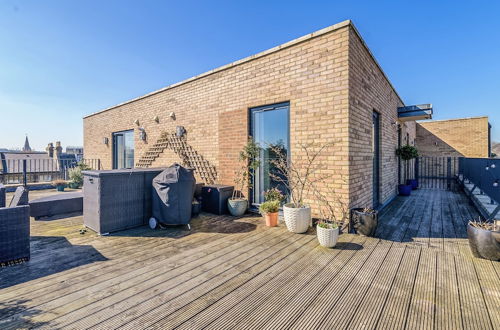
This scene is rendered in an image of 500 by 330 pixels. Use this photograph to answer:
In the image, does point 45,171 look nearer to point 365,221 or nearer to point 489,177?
point 365,221

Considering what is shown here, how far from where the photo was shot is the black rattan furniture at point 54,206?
4.52 metres

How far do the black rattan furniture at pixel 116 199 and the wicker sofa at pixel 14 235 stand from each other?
1004 mm

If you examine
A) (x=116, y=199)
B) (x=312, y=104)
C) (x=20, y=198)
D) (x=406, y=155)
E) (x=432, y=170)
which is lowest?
(x=116, y=199)

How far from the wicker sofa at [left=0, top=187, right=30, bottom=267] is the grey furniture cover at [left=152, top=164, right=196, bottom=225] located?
5.56 feet

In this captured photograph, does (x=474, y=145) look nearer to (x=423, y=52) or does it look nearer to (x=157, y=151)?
(x=423, y=52)

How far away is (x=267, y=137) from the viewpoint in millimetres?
4910

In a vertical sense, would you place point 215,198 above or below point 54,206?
above

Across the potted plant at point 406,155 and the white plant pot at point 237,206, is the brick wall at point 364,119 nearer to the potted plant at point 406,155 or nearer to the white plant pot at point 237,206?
the potted plant at point 406,155

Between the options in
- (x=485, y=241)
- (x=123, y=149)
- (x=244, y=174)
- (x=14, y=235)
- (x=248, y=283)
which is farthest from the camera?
(x=123, y=149)

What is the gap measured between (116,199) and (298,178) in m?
3.32

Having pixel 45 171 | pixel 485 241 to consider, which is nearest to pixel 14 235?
pixel 485 241

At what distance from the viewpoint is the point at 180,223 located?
3.93m

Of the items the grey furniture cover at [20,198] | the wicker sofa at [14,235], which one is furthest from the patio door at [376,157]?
the grey furniture cover at [20,198]

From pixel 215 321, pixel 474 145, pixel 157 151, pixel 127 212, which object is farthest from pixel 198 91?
pixel 474 145
